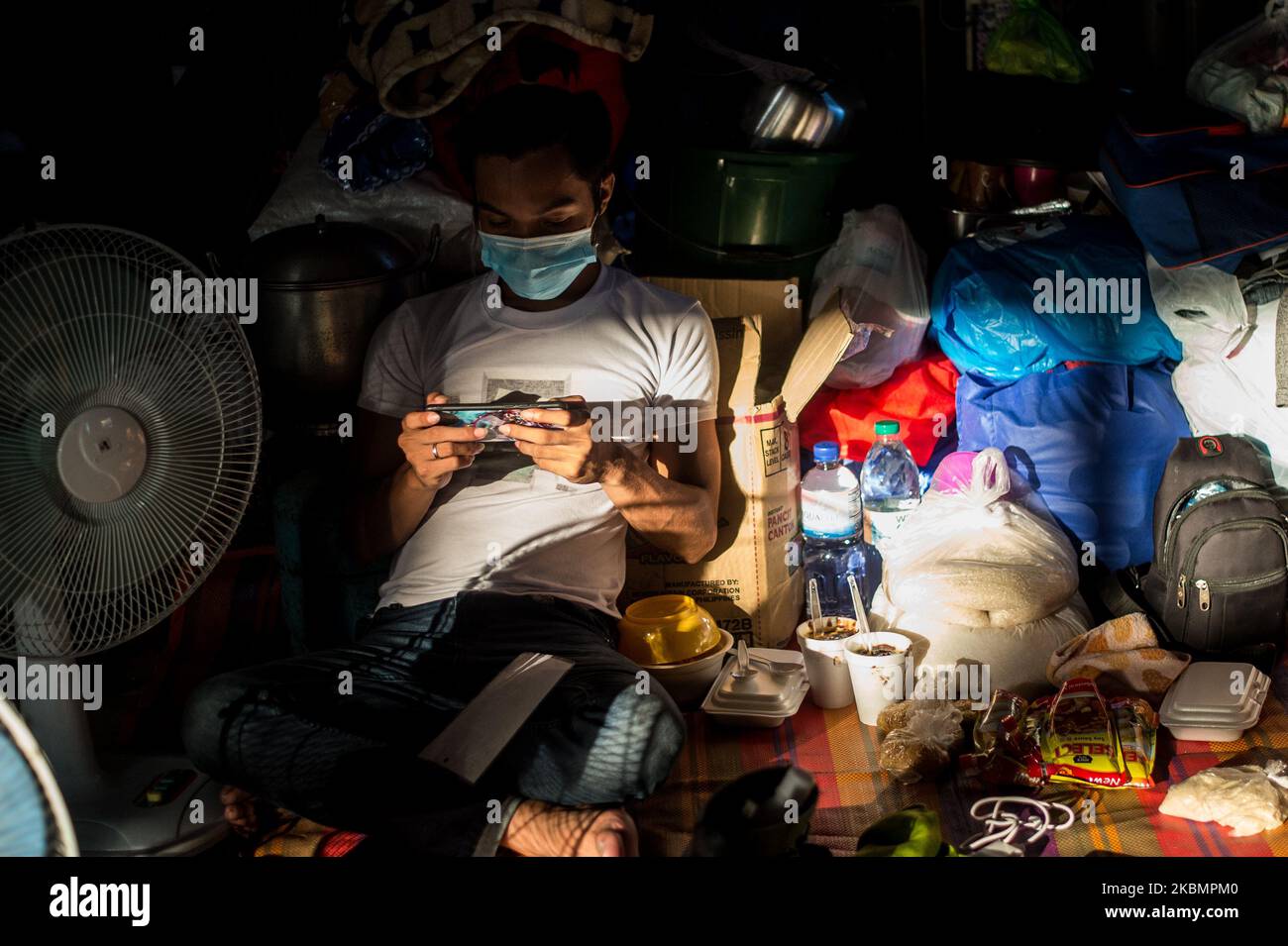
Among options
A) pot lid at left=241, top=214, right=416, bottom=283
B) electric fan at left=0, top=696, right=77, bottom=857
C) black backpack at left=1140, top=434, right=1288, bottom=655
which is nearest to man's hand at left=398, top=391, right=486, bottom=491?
pot lid at left=241, top=214, right=416, bottom=283

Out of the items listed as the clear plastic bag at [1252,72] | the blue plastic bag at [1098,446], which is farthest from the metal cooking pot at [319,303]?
the clear plastic bag at [1252,72]

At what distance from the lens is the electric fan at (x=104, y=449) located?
6.04ft

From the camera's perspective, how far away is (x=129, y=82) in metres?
2.88

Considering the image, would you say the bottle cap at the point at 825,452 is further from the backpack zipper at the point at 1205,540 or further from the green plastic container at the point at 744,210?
the backpack zipper at the point at 1205,540

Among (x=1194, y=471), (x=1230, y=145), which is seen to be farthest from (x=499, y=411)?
(x=1230, y=145)

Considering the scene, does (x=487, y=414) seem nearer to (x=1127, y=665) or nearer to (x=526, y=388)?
(x=526, y=388)

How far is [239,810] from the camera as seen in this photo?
2193 mm

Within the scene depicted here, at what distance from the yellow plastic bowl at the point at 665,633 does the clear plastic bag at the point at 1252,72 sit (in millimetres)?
1653

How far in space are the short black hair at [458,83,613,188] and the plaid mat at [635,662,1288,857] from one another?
113cm

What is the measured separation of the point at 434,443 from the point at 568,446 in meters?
0.24

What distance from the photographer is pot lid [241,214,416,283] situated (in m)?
2.51

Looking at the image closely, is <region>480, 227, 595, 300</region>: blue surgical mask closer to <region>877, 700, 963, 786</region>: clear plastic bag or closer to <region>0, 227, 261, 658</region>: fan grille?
<region>0, 227, 261, 658</region>: fan grille

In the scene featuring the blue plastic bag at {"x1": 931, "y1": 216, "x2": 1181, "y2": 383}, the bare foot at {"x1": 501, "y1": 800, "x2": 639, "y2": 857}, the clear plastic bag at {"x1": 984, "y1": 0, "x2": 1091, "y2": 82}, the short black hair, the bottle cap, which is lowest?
the bare foot at {"x1": 501, "y1": 800, "x2": 639, "y2": 857}

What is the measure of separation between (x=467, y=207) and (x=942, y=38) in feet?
4.81
